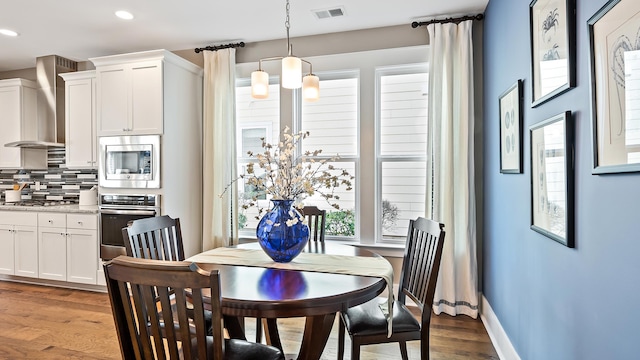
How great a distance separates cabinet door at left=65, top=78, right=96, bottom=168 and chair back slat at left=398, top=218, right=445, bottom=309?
3628 mm

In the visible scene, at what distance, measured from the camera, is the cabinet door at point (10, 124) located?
4547mm

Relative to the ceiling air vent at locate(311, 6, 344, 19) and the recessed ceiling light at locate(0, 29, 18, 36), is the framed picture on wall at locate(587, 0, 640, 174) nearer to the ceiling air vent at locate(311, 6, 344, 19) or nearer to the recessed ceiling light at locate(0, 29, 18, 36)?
the ceiling air vent at locate(311, 6, 344, 19)

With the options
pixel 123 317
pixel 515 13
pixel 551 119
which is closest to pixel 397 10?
pixel 515 13

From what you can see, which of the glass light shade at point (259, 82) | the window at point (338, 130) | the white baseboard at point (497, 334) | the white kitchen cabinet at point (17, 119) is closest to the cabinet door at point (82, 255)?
the white kitchen cabinet at point (17, 119)

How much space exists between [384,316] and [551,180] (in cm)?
107

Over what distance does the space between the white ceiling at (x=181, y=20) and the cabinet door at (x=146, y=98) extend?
1.29 ft

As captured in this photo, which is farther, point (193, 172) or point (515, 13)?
point (193, 172)

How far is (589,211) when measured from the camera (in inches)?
55.0

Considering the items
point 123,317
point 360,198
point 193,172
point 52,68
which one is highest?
point 52,68

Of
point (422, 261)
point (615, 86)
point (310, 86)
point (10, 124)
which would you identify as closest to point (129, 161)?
point (10, 124)

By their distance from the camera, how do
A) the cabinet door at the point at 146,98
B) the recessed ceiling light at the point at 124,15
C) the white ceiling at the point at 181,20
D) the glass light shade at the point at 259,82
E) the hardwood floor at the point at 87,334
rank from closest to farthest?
1. the glass light shade at the point at 259,82
2. the hardwood floor at the point at 87,334
3. the white ceiling at the point at 181,20
4. the recessed ceiling light at the point at 124,15
5. the cabinet door at the point at 146,98

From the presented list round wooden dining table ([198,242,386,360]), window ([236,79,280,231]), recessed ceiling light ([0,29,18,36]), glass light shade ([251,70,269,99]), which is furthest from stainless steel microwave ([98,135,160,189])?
round wooden dining table ([198,242,386,360])

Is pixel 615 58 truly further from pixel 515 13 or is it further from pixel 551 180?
pixel 515 13

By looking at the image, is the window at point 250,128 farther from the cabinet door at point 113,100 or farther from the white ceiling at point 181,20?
the cabinet door at point 113,100
